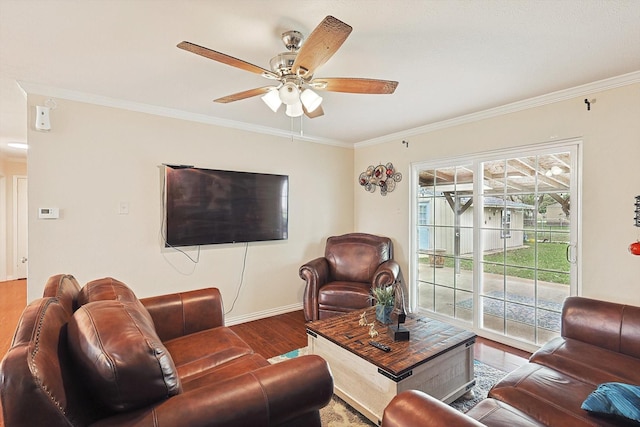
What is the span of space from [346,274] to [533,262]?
200cm

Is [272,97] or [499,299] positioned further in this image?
[499,299]

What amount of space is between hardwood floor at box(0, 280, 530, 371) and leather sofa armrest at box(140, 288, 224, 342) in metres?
0.83

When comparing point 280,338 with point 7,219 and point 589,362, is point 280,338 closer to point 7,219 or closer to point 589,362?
point 589,362

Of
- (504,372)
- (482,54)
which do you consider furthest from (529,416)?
(482,54)

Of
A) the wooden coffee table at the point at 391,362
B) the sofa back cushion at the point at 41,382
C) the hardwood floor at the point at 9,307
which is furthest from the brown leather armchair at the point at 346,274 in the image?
the hardwood floor at the point at 9,307

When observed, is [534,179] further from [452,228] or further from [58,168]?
[58,168]

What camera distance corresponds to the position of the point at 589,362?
5.63ft

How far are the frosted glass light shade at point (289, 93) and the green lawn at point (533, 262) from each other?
270cm

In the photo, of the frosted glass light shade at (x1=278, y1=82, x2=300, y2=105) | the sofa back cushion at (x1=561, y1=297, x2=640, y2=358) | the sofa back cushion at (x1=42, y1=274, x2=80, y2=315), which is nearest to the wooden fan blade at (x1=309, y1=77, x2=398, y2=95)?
the frosted glass light shade at (x1=278, y1=82, x2=300, y2=105)

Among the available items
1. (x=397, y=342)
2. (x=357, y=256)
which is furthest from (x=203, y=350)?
(x=357, y=256)

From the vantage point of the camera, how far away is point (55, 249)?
2658 mm

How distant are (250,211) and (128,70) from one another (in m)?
1.82

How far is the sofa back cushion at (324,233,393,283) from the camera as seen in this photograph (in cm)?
380

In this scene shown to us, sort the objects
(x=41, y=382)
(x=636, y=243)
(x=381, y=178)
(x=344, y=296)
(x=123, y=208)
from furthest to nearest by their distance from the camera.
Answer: (x=381, y=178), (x=344, y=296), (x=123, y=208), (x=636, y=243), (x=41, y=382)
